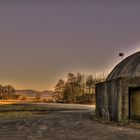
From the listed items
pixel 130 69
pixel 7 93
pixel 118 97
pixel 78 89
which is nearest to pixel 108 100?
pixel 118 97

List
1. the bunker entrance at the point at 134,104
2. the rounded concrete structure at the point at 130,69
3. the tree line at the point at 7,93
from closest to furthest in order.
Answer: the bunker entrance at the point at 134,104 < the rounded concrete structure at the point at 130,69 < the tree line at the point at 7,93

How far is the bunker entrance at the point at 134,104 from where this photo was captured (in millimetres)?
23281

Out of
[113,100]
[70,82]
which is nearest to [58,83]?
[70,82]

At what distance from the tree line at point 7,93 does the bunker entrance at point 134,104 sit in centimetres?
16677

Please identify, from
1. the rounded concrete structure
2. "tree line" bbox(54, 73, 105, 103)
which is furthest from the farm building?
"tree line" bbox(54, 73, 105, 103)

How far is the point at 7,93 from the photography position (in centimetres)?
18988

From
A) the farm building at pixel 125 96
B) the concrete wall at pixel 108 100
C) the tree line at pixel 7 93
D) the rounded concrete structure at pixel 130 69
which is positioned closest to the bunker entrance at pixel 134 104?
the farm building at pixel 125 96

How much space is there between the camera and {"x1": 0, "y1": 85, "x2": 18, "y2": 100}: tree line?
7333 inches

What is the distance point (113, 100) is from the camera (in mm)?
24438

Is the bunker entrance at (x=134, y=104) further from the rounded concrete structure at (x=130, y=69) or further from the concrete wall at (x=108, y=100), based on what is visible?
the rounded concrete structure at (x=130, y=69)

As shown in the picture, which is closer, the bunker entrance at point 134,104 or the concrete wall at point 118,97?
the concrete wall at point 118,97

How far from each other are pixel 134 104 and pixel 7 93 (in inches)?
6767

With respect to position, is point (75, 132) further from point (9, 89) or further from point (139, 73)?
point (9, 89)

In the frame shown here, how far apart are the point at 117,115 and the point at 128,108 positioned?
3.09ft
